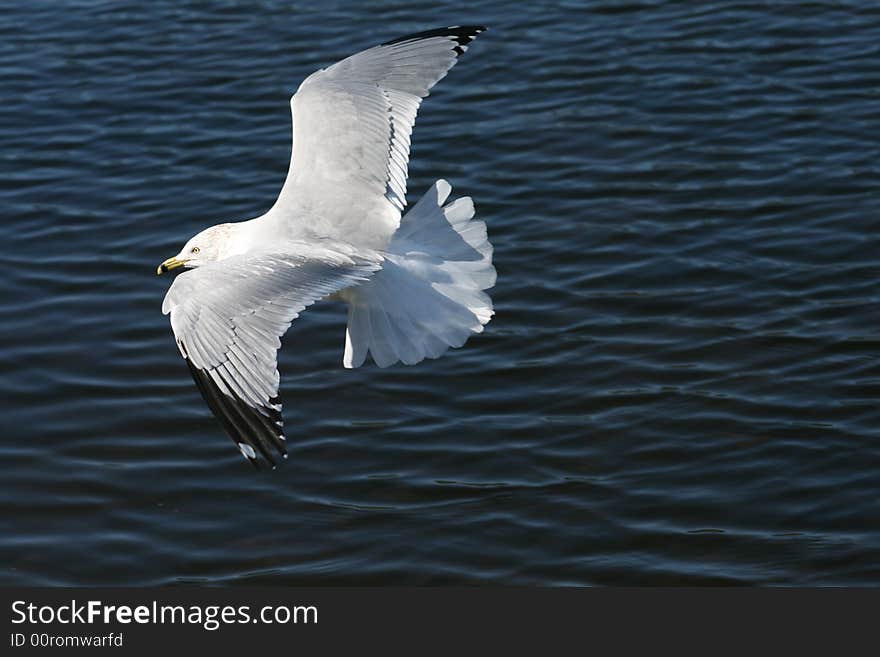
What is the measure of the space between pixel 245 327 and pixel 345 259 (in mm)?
639

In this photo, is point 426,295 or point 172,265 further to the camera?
point 172,265

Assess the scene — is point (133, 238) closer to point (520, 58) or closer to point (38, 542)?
point (38, 542)

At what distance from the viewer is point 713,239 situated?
843 cm

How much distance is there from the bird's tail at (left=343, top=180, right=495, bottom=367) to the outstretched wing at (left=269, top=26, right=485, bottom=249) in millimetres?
203

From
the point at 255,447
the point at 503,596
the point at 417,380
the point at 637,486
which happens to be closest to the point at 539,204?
the point at 417,380

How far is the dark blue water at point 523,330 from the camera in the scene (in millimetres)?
6352

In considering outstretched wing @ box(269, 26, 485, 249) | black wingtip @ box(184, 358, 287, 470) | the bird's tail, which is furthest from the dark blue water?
black wingtip @ box(184, 358, 287, 470)

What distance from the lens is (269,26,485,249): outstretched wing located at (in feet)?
21.1

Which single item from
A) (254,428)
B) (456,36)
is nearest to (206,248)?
(254,428)

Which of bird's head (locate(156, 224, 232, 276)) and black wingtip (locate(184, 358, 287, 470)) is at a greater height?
bird's head (locate(156, 224, 232, 276))

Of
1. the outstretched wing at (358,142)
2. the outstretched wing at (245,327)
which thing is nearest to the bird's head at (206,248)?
the outstretched wing at (358,142)

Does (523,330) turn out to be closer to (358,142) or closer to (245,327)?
(358,142)

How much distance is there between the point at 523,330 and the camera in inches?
305

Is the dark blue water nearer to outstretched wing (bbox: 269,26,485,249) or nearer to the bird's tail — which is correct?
the bird's tail
